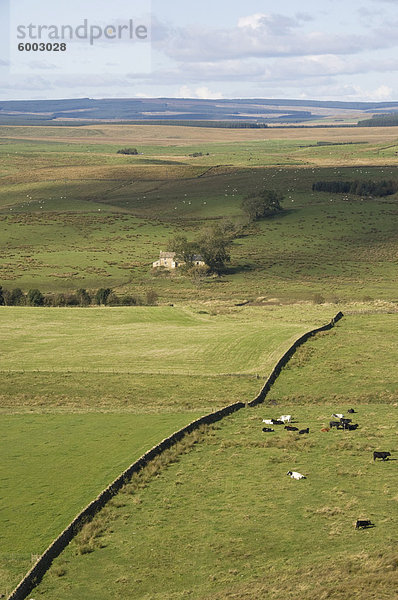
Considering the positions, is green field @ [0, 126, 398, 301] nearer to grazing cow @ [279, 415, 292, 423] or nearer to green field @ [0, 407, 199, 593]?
green field @ [0, 407, 199, 593]

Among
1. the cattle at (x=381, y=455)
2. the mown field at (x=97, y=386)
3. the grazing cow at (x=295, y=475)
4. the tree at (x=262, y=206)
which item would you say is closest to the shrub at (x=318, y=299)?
the mown field at (x=97, y=386)

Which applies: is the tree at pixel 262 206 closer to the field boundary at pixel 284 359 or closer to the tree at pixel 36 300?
the tree at pixel 36 300

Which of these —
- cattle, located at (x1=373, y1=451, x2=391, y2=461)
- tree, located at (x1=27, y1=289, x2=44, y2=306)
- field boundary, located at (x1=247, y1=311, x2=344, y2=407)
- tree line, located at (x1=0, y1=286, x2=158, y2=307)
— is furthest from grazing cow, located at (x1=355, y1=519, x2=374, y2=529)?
tree, located at (x1=27, y1=289, x2=44, y2=306)

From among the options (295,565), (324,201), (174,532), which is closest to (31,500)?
(174,532)

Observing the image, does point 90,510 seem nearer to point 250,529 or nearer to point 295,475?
point 250,529

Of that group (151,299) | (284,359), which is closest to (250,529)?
(284,359)
